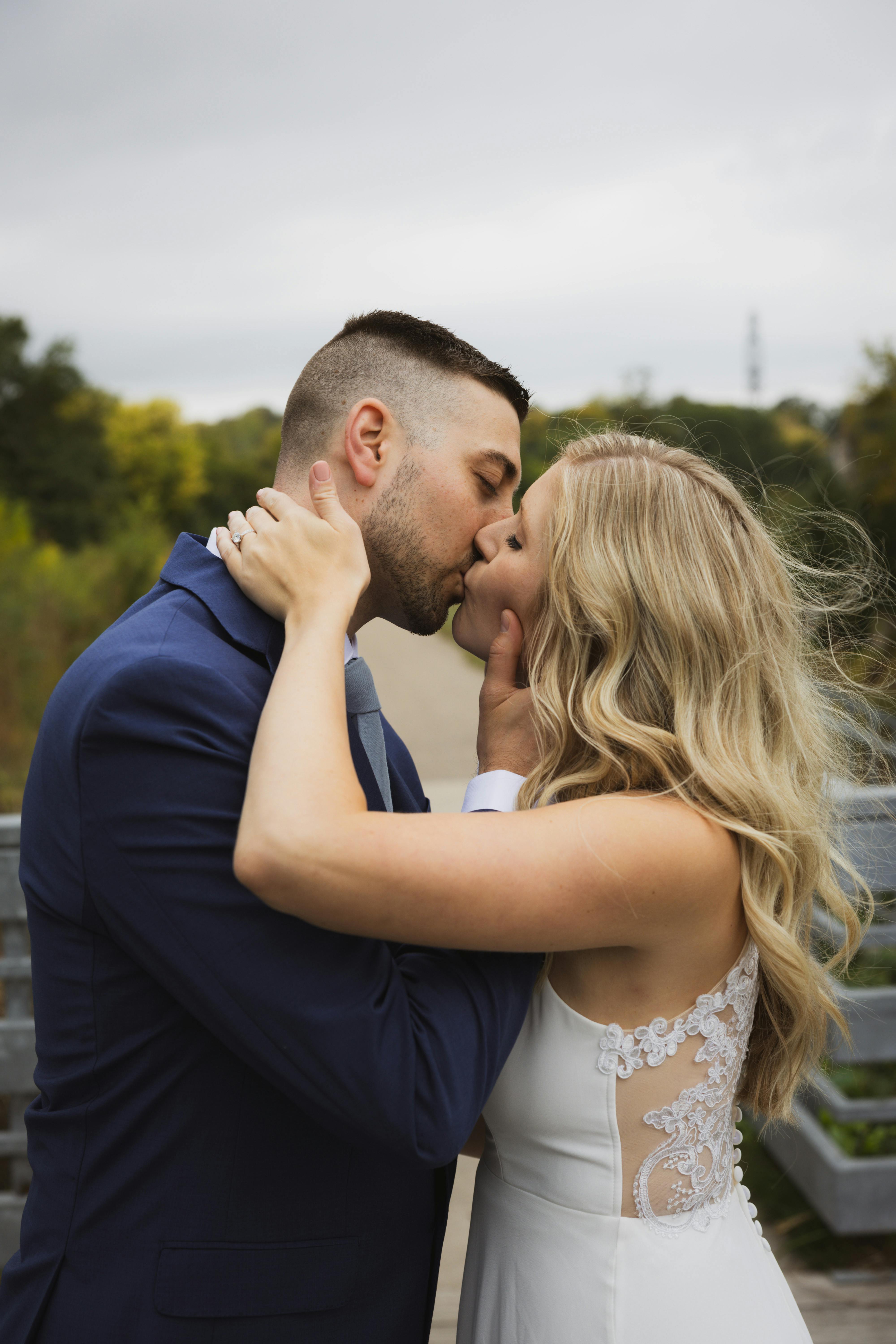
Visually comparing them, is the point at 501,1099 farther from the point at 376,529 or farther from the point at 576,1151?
the point at 376,529

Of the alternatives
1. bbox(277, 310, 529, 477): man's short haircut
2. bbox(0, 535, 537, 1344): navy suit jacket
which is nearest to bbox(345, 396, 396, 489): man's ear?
bbox(277, 310, 529, 477): man's short haircut

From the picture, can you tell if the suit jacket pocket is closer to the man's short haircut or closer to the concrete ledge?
the man's short haircut

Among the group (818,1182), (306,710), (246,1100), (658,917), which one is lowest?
(818,1182)

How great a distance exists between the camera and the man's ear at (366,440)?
2.16 meters

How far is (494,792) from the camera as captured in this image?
1810 millimetres

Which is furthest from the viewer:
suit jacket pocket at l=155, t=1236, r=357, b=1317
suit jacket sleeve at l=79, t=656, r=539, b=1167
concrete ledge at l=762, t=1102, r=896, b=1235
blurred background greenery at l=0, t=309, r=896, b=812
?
blurred background greenery at l=0, t=309, r=896, b=812

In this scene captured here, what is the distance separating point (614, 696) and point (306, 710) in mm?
677

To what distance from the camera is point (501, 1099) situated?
1.83 m

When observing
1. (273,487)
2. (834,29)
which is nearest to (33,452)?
(834,29)

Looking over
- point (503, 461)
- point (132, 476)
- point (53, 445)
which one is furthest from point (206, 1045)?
point (132, 476)

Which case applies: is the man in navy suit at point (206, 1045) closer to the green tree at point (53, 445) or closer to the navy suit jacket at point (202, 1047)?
the navy suit jacket at point (202, 1047)

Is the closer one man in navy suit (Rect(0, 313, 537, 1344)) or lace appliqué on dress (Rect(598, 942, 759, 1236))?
man in navy suit (Rect(0, 313, 537, 1344))

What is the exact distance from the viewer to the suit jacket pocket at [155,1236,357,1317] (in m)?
1.49

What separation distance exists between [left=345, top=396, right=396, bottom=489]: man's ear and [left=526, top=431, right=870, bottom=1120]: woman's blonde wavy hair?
0.43 m
